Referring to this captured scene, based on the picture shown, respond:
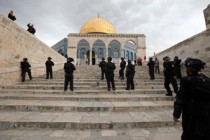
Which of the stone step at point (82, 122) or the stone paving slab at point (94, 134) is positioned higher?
the stone step at point (82, 122)

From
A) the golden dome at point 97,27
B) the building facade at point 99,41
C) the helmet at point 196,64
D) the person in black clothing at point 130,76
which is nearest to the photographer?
the helmet at point 196,64

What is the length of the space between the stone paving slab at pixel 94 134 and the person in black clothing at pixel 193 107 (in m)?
1.27


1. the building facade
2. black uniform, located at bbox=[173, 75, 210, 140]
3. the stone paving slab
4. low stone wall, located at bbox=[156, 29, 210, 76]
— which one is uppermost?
the building facade

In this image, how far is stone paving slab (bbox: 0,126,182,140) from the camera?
2.93m

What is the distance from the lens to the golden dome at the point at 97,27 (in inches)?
1286

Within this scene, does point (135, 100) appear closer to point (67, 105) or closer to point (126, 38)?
point (67, 105)

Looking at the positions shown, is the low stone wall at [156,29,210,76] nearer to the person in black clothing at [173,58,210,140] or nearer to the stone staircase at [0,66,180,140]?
the stone staircase at [0,66,180,140]

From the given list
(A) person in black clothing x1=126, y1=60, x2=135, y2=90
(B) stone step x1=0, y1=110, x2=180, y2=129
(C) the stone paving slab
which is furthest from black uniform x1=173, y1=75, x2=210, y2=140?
(A) person in black clothing x1=126, y1=60, x2=135, y2=90

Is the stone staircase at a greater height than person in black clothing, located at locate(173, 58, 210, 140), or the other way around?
person in black clothing, located at locate(173, 58, 210, 140)

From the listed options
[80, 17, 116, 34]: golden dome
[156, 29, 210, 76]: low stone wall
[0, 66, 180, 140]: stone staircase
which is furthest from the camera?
[80, 17, 116, 34]: golden dome

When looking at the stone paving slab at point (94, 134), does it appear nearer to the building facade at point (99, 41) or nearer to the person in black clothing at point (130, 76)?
the person in black clothing at point (130, 76)

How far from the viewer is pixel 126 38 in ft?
94.6

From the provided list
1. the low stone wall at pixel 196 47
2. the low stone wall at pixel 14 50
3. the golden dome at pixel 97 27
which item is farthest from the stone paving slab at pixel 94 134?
the golden dome at pixel 97 27

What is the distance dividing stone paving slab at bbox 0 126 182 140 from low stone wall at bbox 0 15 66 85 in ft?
17.1
